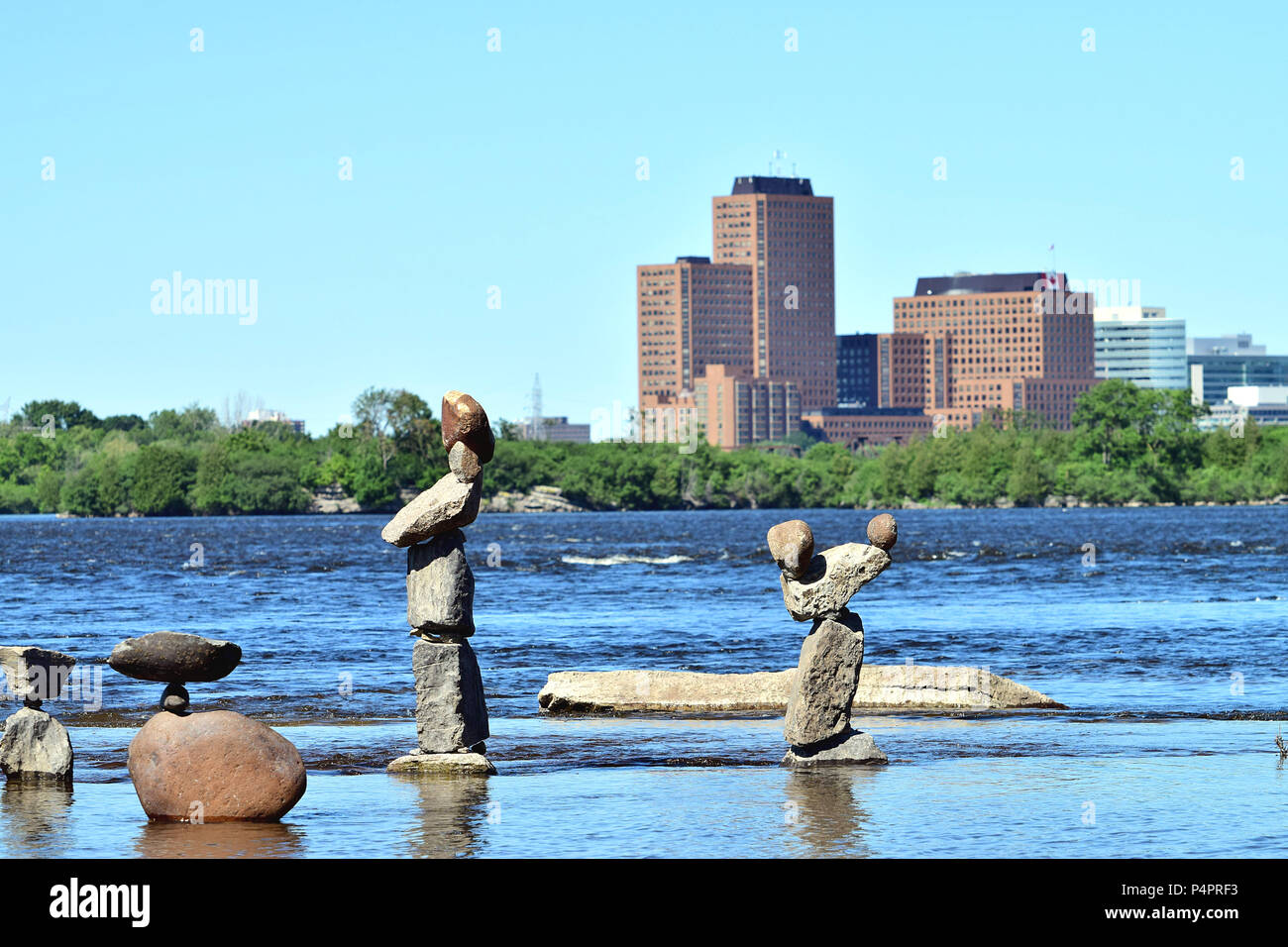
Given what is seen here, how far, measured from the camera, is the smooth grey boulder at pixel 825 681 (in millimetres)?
15555

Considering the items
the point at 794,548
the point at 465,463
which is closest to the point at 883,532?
the point at 794,548

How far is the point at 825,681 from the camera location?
15.7 metres

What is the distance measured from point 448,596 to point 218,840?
11.7 ft

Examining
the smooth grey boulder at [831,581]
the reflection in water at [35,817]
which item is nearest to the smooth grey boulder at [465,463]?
the smooth grey boulder at [831,581]

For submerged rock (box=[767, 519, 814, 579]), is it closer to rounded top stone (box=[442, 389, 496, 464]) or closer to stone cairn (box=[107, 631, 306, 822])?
rounded top stone (box=[442, 389, 496, 464])

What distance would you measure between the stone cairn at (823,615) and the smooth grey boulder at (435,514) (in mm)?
2817

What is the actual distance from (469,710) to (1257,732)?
350 inches

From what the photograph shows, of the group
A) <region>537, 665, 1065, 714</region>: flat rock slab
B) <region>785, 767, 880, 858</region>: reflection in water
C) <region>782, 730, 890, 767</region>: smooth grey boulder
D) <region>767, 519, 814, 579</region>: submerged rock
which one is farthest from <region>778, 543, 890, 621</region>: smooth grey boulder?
<region>537, 665, 1065, 714</region>: flat rock slab

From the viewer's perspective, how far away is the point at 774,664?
2905cm

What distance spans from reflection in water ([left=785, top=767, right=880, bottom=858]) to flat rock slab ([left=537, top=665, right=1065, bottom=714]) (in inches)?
224

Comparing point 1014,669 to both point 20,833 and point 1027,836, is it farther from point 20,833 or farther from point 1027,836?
point 20,833

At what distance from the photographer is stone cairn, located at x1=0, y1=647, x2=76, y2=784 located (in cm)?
1542

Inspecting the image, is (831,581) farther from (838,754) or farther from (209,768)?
Answer: (209,768)
